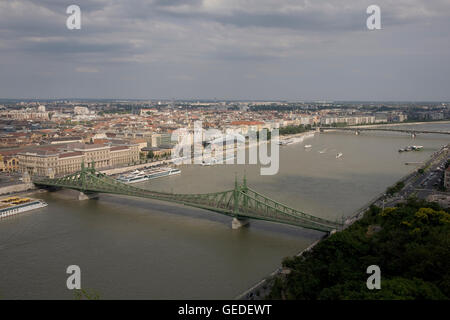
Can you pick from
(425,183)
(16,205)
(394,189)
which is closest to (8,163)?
(16,205)

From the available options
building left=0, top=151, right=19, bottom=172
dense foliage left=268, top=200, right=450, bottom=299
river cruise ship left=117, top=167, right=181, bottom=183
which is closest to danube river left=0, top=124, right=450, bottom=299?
river cruise ship left=117, top=167, right=181, bottom=183

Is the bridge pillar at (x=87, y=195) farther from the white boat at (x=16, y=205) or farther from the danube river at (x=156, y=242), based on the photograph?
the white boat at (x=16, y=205)

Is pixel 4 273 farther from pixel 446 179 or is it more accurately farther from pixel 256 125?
pixel 256 125

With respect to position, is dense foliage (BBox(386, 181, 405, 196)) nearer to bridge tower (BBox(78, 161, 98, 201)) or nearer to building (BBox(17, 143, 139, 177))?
bridge tower (BBox(78, 161, 98, 201))

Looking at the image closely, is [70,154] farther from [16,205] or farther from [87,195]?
[16,205]

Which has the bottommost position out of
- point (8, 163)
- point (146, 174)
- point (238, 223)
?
point (238, 223)

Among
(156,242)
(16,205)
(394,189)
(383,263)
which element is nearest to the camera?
(383,263)
